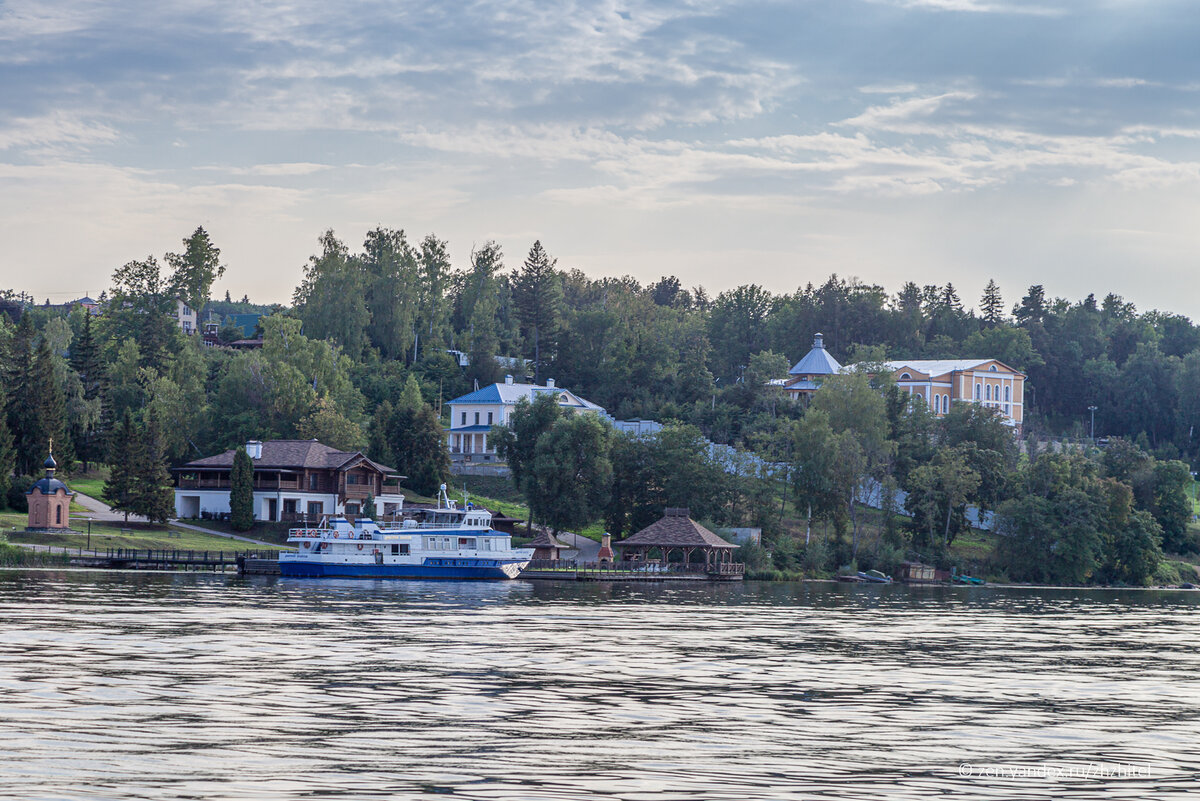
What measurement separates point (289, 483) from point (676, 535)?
28.1 m

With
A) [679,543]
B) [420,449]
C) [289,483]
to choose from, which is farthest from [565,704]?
[420,449]

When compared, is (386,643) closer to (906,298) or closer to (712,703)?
(712,703)

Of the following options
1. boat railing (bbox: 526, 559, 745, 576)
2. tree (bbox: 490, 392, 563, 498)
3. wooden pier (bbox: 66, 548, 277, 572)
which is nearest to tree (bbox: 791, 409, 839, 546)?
boat railing (bbox: 526, 559, 745, 576)

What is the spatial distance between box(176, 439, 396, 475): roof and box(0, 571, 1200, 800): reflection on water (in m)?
44.3

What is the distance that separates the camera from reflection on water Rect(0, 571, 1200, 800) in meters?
19.6

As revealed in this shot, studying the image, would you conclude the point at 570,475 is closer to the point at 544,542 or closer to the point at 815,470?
the point at 544,542

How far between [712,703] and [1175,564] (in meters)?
92.4

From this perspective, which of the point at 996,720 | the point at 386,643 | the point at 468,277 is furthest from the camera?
the point at 468,277

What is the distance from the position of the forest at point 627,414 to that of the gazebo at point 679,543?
430 centimetres

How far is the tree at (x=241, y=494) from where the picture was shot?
93.3 m

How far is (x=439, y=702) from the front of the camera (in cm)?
2722

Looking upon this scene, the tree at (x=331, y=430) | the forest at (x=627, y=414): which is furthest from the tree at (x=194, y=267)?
the tree at (x=331, y=430)

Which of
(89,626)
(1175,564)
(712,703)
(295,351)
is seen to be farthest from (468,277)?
(712,703)

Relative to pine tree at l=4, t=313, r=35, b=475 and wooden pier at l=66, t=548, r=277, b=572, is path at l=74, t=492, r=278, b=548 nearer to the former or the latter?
pine tree at l=4, t=313, r=35, b=475
